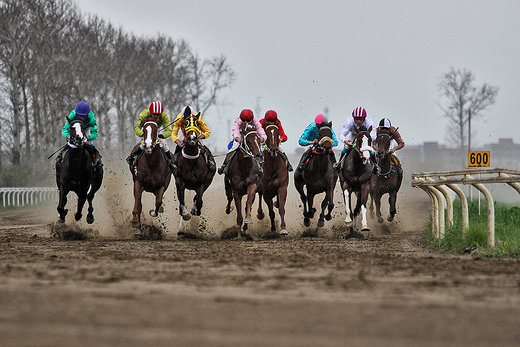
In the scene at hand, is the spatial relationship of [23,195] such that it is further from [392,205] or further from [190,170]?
[190,170]

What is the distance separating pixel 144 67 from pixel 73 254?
47.3 metres

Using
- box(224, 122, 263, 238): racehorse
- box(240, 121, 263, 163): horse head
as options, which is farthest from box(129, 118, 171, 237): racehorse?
box(240, 121, 263, 163): horse head

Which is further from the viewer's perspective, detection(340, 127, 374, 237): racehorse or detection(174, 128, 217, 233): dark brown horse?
detection(174, 128, 217, 233): dark brown horse

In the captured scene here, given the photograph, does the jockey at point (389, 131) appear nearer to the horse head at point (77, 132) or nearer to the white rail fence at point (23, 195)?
the horse head at point (77, 132)

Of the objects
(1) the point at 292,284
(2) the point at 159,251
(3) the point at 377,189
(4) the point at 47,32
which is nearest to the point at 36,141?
(4) the point at 47,32

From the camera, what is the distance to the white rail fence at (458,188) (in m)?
11.3

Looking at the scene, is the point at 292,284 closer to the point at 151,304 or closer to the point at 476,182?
the point at 151,304

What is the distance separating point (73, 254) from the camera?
11.2 m

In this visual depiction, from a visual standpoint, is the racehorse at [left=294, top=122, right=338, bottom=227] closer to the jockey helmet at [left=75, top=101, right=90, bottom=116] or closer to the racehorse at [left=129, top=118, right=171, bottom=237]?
the racehorse at [left=129, top=118, right=171, bottom=237]

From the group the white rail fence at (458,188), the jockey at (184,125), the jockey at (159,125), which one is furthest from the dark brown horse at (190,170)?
the white rail fence at (458,188)

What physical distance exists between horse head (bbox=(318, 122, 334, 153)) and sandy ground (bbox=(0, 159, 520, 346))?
5.01 meters

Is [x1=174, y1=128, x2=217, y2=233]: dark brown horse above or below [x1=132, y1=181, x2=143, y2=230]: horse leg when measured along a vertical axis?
above

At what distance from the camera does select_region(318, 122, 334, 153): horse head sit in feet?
55.2

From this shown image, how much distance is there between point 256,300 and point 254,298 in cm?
11
